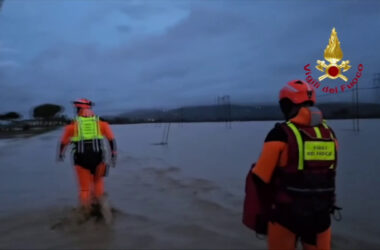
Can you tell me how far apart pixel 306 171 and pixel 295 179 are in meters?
0.10

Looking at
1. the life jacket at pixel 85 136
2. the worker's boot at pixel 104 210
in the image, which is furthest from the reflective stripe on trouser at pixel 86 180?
the life jacket at pixel 85 136

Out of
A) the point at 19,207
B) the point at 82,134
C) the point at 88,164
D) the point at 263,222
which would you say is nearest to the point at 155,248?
the point at 88,164

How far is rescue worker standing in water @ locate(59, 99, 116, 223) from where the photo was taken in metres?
6.38

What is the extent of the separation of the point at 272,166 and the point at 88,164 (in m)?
4.27

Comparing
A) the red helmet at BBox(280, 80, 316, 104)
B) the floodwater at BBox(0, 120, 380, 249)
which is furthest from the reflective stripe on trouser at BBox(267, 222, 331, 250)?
the floodwater at BBox(0, 120, 380, 249)

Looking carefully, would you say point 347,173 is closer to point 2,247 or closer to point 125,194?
point 125,194

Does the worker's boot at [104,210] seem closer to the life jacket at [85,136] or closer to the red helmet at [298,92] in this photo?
the life jacket at [85,136]

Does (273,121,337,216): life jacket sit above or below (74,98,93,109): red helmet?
below

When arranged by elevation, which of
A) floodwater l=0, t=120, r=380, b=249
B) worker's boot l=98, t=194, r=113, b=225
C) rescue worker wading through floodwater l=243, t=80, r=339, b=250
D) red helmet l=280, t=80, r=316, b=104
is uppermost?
red helmet l=280, t=80, r=316, b=104

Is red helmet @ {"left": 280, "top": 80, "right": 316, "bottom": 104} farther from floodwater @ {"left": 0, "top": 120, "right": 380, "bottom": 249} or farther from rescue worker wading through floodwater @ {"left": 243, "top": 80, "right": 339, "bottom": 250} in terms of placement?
floodwater @ {"left": 0, "top": 120, "right": 380, "bottom": 249}

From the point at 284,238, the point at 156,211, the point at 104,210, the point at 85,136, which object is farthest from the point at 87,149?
the point at 284,238

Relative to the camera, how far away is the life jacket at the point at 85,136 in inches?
251

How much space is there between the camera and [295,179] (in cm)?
279

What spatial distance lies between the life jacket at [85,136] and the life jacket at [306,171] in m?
4.22
